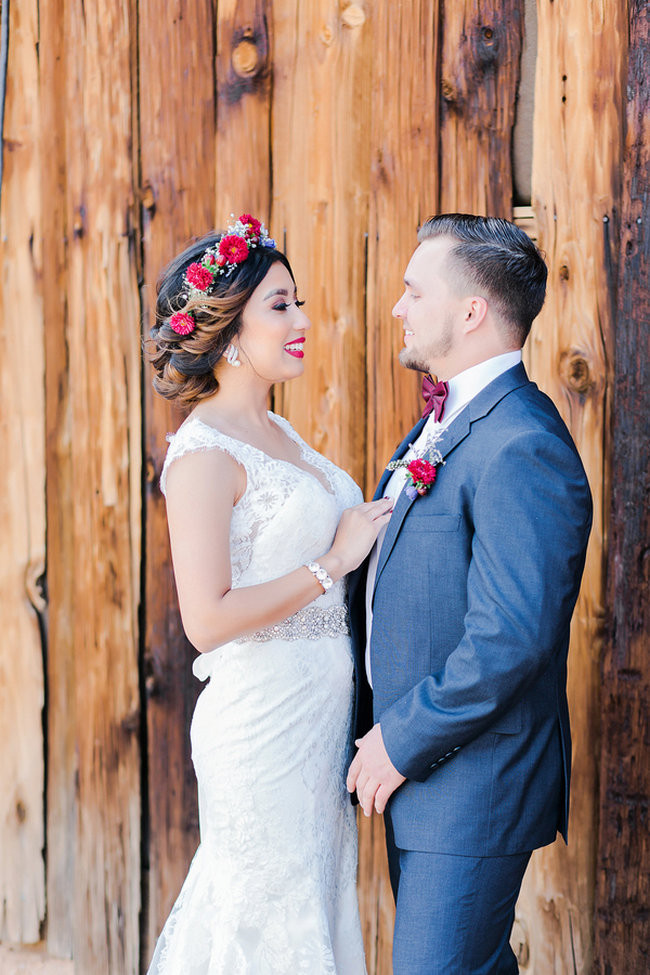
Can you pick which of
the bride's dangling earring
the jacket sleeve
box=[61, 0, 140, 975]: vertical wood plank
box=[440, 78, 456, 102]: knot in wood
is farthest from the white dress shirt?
box=[61, 0, 140, 975]: vertical wood plank

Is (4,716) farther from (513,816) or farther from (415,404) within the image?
(513,816)

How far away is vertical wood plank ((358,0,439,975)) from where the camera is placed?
2814mm

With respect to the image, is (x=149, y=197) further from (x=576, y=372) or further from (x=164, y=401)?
(x=576, y=372)

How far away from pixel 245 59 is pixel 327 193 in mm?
493

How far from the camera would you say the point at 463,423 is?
81.3 inches

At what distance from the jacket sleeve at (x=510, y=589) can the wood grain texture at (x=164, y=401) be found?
139cm

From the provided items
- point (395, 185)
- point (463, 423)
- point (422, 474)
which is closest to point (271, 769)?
point (422, 474)

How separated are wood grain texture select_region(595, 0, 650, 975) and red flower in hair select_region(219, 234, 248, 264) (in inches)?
40.0

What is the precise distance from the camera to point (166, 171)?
3.09 meters

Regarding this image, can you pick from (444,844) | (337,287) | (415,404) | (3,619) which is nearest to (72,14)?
(337,287)

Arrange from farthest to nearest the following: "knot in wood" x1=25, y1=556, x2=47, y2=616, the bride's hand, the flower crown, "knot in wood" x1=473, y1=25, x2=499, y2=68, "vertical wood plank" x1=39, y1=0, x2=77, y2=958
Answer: "knot in wood" x1=25, y1=556, x2=47, y2=616, "vertical wood plank" x1=39, y1=0, x2=77, y2=958, "knot in wood" x1=473, y1=25, x2=499, y2=68, the flower crown, the bride's hand

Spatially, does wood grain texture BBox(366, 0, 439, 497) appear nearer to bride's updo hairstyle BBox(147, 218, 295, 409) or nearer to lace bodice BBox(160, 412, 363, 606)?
bride's updo hairstyle BBox(147, 218, 295, 409)

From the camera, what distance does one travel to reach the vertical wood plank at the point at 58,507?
126 inches

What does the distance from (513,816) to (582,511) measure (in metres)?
0.63
